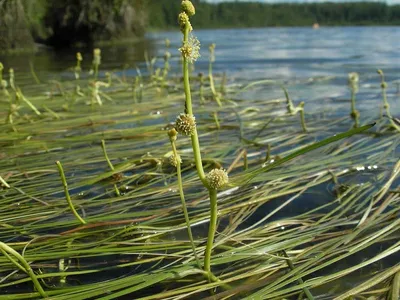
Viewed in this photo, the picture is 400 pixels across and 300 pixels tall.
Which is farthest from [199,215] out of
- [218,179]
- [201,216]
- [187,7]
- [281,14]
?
[281,14]

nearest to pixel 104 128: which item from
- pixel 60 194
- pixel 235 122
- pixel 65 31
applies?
pixel 235 122

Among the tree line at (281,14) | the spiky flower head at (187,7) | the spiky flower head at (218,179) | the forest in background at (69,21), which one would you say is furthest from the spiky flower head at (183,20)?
the tree line at (281,14)

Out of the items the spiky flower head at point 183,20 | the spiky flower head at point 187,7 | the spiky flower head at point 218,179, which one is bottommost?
the spiky flower head at point 218,179

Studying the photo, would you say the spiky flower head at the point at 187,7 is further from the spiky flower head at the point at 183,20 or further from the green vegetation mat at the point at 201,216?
the green vegetation mat at the point at 201,216

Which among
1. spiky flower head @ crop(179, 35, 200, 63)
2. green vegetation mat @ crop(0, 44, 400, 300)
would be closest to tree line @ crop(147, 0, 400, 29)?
green vegetation mat @ crop(0, 44, 400, 300)

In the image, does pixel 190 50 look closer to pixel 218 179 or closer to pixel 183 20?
pixel 183 20

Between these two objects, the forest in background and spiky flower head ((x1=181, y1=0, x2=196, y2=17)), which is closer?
spiky flower head ((x1=181, y1=0, x2=196, y2=17))

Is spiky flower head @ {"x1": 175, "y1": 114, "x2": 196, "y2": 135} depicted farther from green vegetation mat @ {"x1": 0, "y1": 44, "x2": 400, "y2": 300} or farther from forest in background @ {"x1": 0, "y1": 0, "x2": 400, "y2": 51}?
forest in background @ {"x1": 0, "y1": 0, "x2": 400, "y2": 51}

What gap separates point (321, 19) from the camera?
182 ft

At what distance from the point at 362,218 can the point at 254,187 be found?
0.44 meters

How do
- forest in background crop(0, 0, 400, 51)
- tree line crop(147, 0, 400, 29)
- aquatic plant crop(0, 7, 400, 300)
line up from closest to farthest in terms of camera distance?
aquatic plant crop(0, 7, 400, 300) → forest in background crop(0, 0, 400, 51) → tree line crop(147, 0, 400, 29)

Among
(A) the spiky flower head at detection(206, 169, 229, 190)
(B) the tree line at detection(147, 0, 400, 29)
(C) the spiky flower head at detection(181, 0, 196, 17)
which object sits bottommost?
(A) the spiky flower head at detection(206, 169, 229, 190)

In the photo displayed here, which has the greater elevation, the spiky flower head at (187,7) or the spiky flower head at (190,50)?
the spiky flower head at (187,7)

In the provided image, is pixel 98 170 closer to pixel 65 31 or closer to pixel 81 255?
pixel 81 255
